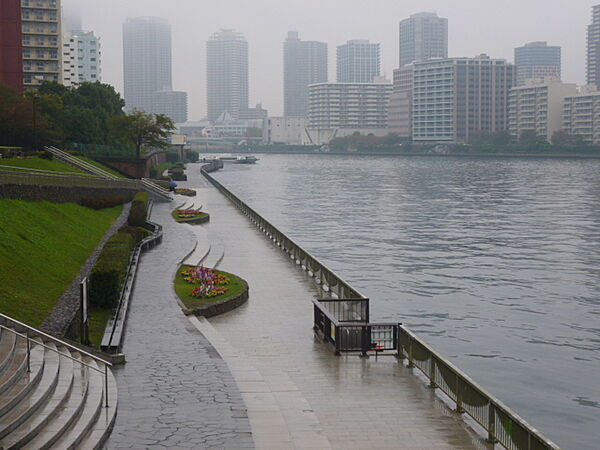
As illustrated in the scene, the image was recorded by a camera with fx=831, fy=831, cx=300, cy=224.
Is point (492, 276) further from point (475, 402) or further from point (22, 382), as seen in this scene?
point (22, 382)

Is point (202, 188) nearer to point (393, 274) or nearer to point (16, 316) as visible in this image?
point (393, 274)

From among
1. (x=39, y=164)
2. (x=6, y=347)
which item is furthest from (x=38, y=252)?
(x=39, y=164)

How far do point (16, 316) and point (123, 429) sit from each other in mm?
9242

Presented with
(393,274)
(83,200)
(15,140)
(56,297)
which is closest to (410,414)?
(56,297)

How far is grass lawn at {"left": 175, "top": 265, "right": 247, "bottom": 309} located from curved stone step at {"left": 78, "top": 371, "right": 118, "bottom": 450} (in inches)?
484

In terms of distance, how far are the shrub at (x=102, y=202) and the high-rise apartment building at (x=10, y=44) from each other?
4064cm

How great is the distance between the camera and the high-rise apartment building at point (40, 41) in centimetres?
12838

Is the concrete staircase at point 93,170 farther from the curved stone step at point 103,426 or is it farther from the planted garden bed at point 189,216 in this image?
the curved stone step at point 103,426

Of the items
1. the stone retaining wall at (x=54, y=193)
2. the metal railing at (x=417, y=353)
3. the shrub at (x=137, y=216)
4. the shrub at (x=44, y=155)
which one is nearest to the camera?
the metal railing at (x=417, y=353)

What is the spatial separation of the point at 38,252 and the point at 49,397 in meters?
18.6

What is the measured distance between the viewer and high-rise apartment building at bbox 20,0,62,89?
128 metres

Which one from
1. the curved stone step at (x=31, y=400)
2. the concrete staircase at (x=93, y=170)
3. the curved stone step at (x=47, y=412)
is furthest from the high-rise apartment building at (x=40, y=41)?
the curved stone step at (x=31, y=400)

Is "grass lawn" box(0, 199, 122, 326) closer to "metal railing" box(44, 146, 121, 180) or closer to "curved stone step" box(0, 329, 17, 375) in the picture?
"curved stone step" box(0, 329, 17, 375)

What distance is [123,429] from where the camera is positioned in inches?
631
